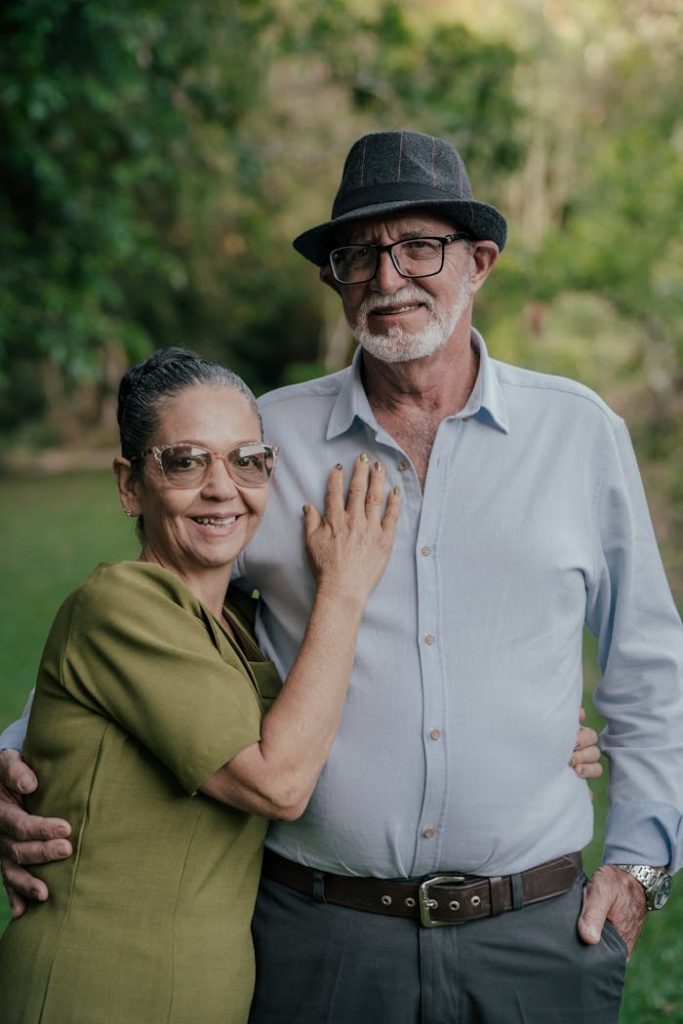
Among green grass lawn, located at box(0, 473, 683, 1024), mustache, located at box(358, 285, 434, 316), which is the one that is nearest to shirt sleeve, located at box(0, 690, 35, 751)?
mustache, located at box(358, 285, 434, 316)

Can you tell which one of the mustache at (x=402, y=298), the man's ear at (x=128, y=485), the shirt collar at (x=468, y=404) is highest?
the mustache at (x=402, y=298)

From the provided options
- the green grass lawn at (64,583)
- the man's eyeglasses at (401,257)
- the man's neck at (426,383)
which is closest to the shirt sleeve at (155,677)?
the man's neck at (426,383)

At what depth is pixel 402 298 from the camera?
2.66m

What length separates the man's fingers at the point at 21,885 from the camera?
2273 millimetres

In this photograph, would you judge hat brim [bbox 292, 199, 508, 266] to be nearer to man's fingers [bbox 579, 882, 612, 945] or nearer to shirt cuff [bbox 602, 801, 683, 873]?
shirt cuff [bbox 602, 801, 683, 873]

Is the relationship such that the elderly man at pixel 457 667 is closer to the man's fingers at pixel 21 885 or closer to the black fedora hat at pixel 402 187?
the black fedora hat at pixel 402 187

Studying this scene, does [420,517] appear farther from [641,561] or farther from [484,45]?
[484,45]

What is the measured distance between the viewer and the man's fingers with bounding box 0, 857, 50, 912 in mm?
2273

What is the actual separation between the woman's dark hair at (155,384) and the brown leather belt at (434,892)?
93 centimetres

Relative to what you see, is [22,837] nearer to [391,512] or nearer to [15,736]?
[15,736]

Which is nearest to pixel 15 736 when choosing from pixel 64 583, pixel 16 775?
pixel 16 775

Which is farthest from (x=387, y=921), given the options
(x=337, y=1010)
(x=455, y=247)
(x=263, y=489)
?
(x=455, y=247)

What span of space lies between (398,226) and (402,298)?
16 centimetres

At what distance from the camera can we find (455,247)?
274cm
